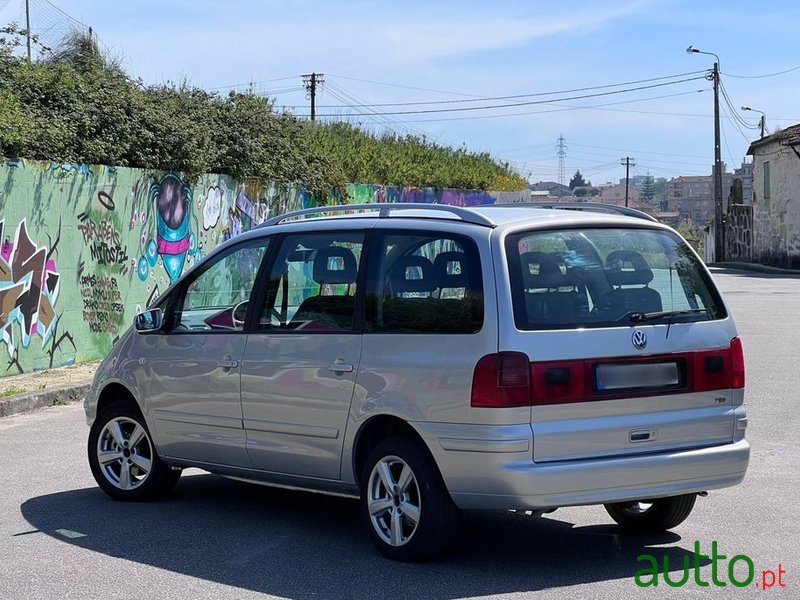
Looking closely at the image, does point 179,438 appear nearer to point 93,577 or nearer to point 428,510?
point 93,577

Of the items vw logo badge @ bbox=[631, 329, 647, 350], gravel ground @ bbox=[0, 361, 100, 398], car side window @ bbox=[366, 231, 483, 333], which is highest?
car side window @ bbox=[366, 231, 483, 333]

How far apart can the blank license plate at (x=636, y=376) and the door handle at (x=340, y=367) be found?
1.33m

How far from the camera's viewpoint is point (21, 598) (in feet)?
18.1

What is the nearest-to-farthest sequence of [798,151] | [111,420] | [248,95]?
[111,420] < [248,95] < [798,151]

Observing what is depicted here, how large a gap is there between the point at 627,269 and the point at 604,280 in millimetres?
180

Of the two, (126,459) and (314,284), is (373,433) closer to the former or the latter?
(314,284)

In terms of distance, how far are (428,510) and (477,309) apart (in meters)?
1.02

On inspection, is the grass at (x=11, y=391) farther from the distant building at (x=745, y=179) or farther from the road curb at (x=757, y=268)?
the distant building at (x=745, y=179)

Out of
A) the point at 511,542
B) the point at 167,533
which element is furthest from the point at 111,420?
the point at 511,542

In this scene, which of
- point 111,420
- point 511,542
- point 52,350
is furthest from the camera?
point 52,350

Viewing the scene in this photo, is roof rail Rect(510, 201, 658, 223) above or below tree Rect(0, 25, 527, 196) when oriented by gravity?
below

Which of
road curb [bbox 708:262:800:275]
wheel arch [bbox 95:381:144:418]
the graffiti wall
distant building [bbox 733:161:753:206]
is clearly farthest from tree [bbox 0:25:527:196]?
distant building [bbox 733:161:753:206]

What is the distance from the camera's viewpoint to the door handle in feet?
20.6

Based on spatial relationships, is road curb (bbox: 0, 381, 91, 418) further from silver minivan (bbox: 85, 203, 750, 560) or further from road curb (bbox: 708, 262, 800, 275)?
road curb (bbox: 708, 262, 800, 275)
